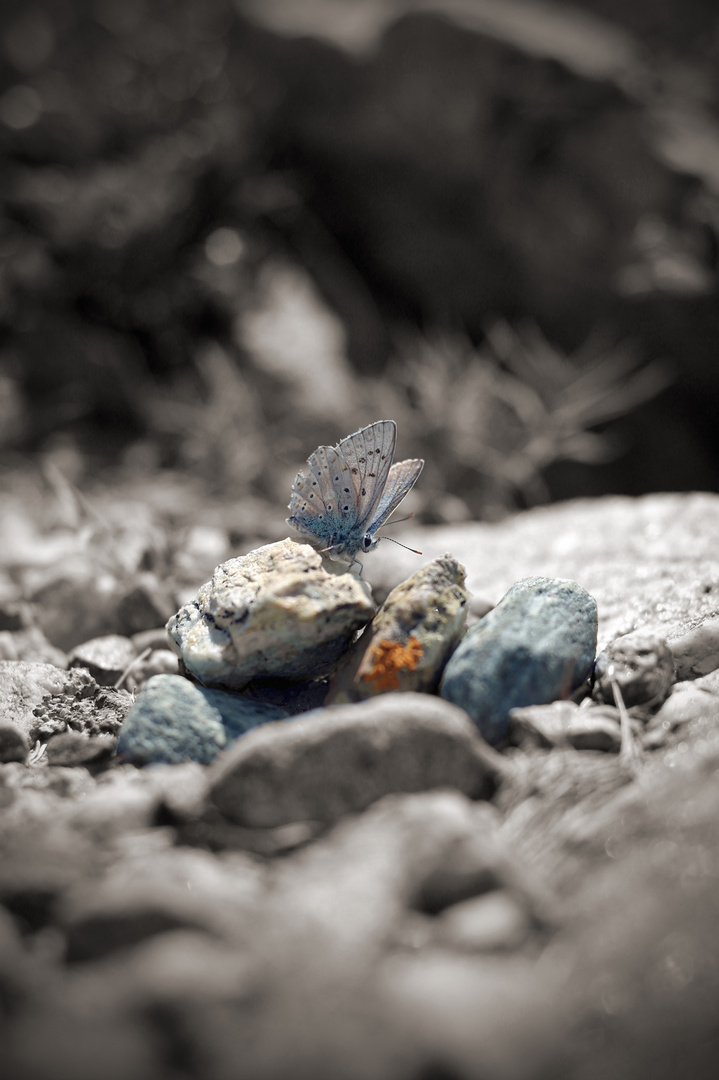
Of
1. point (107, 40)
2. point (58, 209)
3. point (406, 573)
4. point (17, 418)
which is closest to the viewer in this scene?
point (406, 573)

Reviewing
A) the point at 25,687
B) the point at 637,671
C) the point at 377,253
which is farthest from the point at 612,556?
the point at 377,253

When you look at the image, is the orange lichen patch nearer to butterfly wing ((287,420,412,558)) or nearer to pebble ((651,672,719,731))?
butterfly wing ((287,420,412,558))

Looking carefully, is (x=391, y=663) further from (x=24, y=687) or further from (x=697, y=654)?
(x=24, y=687)

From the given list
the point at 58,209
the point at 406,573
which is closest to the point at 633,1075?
Answer: the point at 406,573

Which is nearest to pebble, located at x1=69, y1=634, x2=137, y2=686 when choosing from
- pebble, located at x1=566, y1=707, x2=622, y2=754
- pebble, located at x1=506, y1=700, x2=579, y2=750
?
pebble, located at x1=506, y1=700, x2=579, y2=750

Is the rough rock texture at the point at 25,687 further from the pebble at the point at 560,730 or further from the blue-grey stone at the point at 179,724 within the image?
the pebble at the point at 560,730

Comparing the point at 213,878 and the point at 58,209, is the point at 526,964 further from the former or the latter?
the point at 58,209

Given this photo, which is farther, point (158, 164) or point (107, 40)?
point (107, 40)
